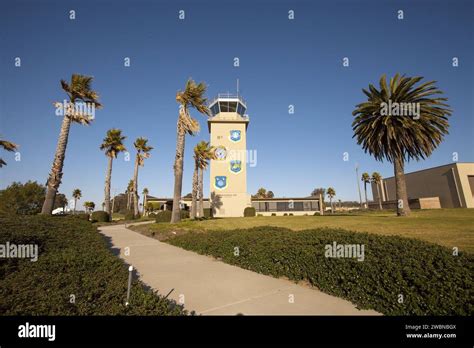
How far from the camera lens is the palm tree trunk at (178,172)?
20156 millimetres

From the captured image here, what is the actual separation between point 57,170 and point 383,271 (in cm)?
2366

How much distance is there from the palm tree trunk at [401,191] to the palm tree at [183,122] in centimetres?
2144

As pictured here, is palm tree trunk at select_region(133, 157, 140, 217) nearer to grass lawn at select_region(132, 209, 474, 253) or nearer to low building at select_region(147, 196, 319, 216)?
low building at select_region(147, 196, 319, 216)

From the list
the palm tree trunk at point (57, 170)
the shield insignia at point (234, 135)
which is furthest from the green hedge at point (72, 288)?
the shield insignia at point (234, 135)

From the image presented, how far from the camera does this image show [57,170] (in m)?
19.0

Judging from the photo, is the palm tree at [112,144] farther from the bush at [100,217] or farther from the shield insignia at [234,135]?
the shield insignia at [234,135]

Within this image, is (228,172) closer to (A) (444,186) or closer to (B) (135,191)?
(B) (135,191)

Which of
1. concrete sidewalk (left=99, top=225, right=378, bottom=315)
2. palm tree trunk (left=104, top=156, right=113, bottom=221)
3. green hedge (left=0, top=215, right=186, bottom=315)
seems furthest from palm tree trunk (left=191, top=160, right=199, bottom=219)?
green hedge (left=0, top=215, right=186, bottom=315)

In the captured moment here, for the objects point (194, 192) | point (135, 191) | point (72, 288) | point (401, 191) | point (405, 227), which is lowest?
point (405, 227)

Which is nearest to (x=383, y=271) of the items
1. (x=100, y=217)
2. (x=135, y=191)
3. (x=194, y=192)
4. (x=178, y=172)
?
(x=178, y=172)
